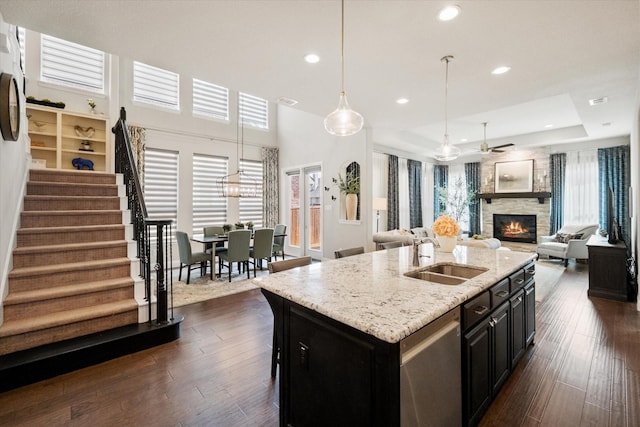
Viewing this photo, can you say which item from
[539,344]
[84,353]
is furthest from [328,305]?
[539,344]

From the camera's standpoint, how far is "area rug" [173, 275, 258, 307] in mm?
4156

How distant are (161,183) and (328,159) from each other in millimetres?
3802

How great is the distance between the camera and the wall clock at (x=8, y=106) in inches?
97.9

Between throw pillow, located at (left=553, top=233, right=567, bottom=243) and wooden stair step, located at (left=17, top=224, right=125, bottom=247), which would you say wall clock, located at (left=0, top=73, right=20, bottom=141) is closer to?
wooden stair step, located at (left=17, top=224, right=125, bottom=247)

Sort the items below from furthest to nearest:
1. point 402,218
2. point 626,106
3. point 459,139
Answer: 1. point 402,218
2. point 459,139
3. point 626,106

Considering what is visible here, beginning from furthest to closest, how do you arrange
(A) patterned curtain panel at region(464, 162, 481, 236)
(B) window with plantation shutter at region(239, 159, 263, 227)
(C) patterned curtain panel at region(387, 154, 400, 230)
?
1. (A) patterned curtain panel at region(464, 162, 481, 236)
2. (C) patterned curtain panel at region(387, 154, 400, 230)
3. (B) window with plantation shutter at region(239, 159, 263, 227)

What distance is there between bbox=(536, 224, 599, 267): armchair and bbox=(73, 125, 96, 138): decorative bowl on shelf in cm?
1000

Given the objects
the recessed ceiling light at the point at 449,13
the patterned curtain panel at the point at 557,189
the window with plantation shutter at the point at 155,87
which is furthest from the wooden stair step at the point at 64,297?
the patterned curtain panel at the point at 557,189

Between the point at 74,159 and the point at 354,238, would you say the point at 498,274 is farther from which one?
the point at 74,159

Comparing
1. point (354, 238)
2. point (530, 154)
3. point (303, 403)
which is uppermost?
point (530, 154)

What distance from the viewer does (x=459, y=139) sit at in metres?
8.07

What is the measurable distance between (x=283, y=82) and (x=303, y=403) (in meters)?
3.53

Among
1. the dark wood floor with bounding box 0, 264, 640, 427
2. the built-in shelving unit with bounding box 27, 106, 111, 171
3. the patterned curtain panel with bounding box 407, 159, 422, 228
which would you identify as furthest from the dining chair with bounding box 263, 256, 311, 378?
the patterned curtain panel with bounding box 407, 159, 422, 228

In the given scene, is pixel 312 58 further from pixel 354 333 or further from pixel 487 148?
pixel 487 148
